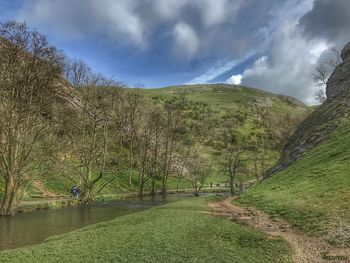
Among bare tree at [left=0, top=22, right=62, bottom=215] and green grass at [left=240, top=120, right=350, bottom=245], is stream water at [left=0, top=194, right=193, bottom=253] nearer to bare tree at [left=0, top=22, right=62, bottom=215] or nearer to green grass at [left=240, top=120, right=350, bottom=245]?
bare tree at [left=0, top=22, right=62, bottom=215]

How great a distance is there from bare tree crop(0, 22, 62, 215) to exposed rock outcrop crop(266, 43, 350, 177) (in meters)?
37.8

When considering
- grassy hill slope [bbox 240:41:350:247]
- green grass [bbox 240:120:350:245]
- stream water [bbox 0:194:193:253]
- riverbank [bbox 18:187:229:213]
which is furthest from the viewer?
riverbank [bbox 18:187:229:213]

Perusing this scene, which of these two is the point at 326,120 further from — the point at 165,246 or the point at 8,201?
the point at 165,246

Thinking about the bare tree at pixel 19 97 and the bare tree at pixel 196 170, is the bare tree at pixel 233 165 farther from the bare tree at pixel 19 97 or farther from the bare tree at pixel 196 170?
the bare tree at pixel 19 97

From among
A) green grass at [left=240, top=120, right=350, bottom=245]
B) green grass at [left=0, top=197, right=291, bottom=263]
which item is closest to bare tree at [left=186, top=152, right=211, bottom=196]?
green grass at [left=240, top=120, right=350, bottom=245]

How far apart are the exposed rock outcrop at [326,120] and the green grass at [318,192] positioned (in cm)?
384

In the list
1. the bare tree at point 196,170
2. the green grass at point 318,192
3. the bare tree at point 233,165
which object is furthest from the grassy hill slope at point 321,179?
the bare tree at point 196,170

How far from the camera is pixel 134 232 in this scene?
28578 mm

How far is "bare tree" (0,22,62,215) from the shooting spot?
164ft

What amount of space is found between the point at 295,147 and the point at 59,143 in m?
49.0

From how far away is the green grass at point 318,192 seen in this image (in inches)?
1157

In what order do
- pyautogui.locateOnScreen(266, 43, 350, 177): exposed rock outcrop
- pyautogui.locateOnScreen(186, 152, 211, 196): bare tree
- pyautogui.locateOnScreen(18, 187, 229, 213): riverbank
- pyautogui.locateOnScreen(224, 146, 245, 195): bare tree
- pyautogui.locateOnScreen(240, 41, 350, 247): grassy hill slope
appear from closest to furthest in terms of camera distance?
1. pyautogui.locateOnScreen(240, 41, 350, 247): grassy hill slope
2. pyautogui.locateOnScreen(18, 187, 229, 213): riverbank
3. pyautogui.locateOnScreen(266, 43, 350, 177): exposed rock outcrop
4. pyautogui.locateOnScreen(224, 146, 245, 195): bare tree
5. pyautogui.locateOnScreen(186, 152, 211, 196): bare tree

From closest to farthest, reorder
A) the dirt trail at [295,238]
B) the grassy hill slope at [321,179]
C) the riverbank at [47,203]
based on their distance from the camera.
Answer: the dirt trail at [295,238], the grassy hill slope at [321,179], the riverbank at [47,203]

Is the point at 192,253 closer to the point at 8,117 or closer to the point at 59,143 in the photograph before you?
the point at 8,117
